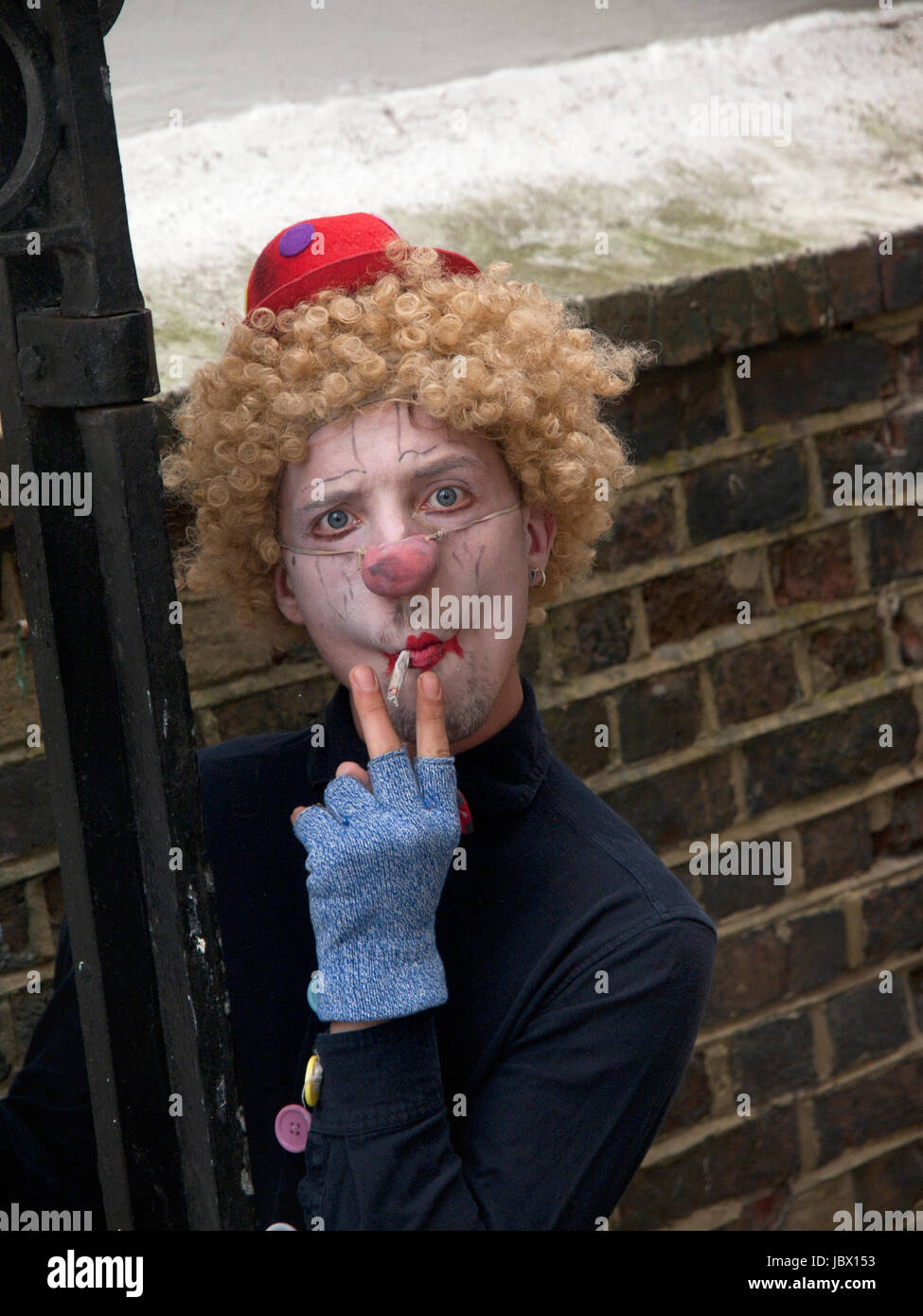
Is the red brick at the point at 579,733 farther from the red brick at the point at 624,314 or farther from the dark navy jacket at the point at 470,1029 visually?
the dark navy jacket at the point at 470,1029

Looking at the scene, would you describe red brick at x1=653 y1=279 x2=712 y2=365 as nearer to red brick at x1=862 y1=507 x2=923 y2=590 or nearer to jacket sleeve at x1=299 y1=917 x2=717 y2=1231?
red brick at x1=862 y1=507 x2=923 y2=590

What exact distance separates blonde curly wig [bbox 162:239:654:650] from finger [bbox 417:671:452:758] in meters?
0.31

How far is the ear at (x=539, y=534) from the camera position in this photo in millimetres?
1729

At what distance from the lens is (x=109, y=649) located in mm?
1225

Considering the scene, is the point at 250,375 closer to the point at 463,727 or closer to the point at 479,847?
the point at 463,727

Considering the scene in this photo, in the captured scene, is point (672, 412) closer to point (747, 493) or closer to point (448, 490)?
point (747, 493)

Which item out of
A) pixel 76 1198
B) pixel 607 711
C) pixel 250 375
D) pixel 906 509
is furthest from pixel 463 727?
pixel 906 509

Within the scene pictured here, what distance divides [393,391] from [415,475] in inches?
3.8

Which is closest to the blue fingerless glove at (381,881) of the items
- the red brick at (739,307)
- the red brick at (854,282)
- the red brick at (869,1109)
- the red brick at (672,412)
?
the red brick at (672,412)

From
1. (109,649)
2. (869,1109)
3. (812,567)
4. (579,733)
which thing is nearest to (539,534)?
(109,649)

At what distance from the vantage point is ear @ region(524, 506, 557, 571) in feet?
5.67

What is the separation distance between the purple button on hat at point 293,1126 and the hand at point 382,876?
30 centimetres

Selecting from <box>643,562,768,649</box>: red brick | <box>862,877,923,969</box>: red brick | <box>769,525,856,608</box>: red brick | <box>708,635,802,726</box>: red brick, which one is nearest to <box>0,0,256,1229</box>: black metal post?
<box>643,562,768,649</box>: red brick
